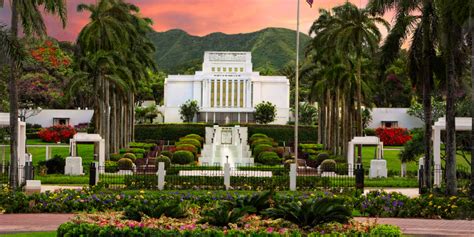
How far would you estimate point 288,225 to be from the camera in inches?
733

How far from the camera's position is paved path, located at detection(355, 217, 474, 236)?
22734 mm

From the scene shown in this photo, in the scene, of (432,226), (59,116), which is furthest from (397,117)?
(432,226)

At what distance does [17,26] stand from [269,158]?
32.2 m

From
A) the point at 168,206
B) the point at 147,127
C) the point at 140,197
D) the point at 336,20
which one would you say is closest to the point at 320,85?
the point at 336,20

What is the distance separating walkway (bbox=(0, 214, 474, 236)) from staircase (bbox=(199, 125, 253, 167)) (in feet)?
112

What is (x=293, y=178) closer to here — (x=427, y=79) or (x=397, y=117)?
(x=427, y=79)

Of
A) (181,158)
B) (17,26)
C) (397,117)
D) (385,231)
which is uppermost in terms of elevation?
(17,26)

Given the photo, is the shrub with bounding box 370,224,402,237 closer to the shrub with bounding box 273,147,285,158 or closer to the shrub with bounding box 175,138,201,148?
the shrub with bounding box 273,147,285,158

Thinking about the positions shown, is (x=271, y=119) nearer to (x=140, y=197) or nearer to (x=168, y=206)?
(x=140, y=197)

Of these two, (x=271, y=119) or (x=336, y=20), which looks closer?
(x=336, y=20)

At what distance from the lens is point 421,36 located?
3744 cm

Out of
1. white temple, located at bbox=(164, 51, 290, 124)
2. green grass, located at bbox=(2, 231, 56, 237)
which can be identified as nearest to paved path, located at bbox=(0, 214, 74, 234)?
green grass, located at bbox=(2, 231, 56, 237)

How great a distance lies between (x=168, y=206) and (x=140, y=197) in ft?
23.5

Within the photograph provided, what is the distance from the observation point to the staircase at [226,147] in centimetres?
7094
